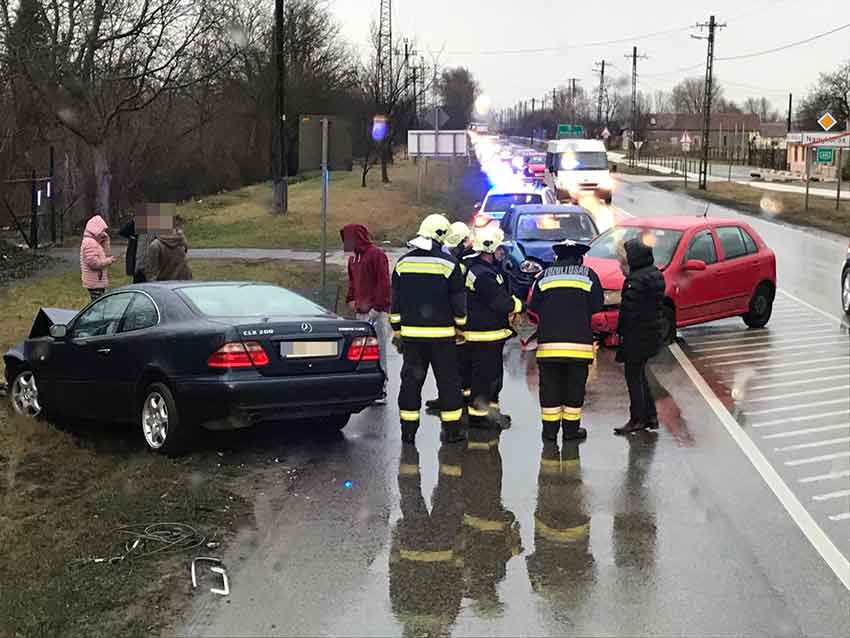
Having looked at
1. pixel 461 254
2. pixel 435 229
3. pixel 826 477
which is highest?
pixel 435 229

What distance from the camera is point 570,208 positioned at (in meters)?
18.3

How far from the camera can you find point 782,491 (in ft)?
23.1

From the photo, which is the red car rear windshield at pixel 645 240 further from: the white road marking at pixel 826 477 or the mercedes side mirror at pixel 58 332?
the mercedes side mirror at pixel 58 332

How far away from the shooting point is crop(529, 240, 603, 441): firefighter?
325 inches

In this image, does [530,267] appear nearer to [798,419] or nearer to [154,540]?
[798,419]

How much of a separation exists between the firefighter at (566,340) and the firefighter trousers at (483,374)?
0.50 meters

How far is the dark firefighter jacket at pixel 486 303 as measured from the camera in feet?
27.7

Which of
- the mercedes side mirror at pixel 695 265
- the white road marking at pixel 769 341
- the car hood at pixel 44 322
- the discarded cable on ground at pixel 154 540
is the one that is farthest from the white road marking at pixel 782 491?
the car hood at pixel 44 322

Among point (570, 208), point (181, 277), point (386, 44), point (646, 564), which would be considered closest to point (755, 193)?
point (386, 44)

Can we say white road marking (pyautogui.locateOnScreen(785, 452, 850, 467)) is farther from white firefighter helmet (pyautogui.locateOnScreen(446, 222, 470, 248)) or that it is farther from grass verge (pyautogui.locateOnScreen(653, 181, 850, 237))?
grass verge (pyautogui.locateOnScreen(653, 181, 850, 237))

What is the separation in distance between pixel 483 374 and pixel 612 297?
13.6 feet

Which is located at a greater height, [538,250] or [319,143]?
[319,143]

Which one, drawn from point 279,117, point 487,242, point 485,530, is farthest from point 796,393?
point 279,117

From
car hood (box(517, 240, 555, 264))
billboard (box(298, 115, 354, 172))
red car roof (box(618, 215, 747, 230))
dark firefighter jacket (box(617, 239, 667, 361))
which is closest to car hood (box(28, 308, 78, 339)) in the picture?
billboard (box(298, 115, 354, 172))
